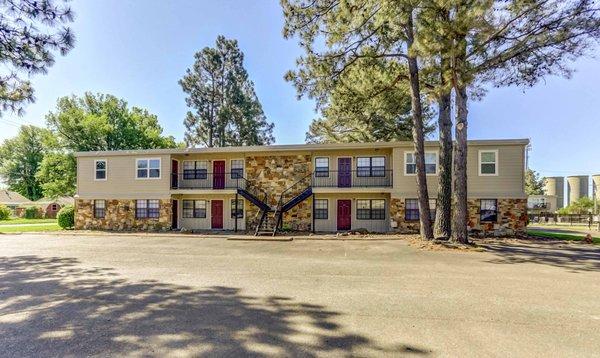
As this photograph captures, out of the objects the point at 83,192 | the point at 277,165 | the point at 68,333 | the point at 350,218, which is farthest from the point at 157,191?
the point at 68,333

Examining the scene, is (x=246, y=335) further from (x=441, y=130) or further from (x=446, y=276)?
(x=441, y=130)

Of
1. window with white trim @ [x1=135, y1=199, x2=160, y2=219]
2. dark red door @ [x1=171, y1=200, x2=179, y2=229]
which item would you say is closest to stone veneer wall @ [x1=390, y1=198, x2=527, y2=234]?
dark red door @ [x1=171, y1=200, x2=179, y2=229]

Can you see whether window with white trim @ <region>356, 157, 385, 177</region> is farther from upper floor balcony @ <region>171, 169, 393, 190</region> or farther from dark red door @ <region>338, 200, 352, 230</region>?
dark red door @ <region>338, 200, 352, 230</region>

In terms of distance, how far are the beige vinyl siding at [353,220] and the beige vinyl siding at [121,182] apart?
385 inches

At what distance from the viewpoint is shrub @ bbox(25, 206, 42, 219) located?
1515 inches

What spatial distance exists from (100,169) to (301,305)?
2045 cm

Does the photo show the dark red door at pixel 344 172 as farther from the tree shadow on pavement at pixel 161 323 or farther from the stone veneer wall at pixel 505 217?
the tree shadow on pavement at pixel 161 323

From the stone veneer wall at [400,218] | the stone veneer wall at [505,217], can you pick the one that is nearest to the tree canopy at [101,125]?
the stone veneer wall at [400,218]

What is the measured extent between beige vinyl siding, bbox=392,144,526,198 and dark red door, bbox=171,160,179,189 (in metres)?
13.5

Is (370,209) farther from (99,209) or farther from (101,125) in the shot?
(101,125)

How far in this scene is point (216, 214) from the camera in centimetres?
2031

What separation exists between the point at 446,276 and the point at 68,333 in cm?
758

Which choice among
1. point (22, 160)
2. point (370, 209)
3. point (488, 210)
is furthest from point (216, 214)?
point (22, 160)

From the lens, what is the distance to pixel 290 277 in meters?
7.62
